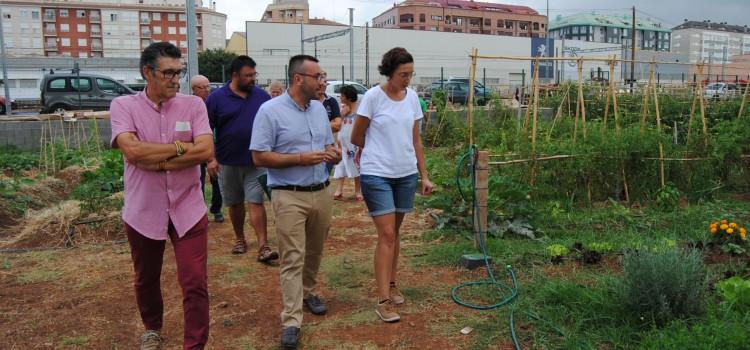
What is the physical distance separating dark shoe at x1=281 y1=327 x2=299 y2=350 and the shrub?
6.19ft

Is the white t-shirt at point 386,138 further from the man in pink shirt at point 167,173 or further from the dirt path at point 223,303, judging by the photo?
the man in pink shirt at point 167,173

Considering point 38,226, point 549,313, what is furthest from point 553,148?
point 38,226

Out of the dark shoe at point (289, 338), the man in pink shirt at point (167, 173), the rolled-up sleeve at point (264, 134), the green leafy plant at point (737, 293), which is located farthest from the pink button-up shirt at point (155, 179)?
the green leafy plant at point (737, 293)

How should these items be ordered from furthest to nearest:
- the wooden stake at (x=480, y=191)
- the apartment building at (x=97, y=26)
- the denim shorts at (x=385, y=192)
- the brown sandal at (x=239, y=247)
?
the apartment building at (x=97, y=26) < the brown sandal at (x=239, y=247) < the wooden stake at (x=480, y=191) < the denim shorts at (x=385, y=192)

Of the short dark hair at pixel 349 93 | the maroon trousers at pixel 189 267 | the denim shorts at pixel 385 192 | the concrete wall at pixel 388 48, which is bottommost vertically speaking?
the maroon trousers at pixel 189 267

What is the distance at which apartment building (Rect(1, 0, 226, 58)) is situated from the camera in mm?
80500

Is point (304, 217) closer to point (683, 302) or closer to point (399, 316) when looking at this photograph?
point (399, 316)

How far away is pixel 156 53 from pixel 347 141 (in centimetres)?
482

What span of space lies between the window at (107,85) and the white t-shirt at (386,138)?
1691 centimetres

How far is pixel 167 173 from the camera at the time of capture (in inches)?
117

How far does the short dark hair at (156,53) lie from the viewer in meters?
2.95

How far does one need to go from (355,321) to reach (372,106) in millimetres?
1369

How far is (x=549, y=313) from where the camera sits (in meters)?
3.66

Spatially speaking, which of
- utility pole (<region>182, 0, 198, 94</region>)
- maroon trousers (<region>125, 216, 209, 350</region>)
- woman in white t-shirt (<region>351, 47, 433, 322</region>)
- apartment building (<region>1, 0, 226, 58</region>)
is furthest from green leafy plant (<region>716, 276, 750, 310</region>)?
apartment building (<region>1, 0, 226, 58</region>)
